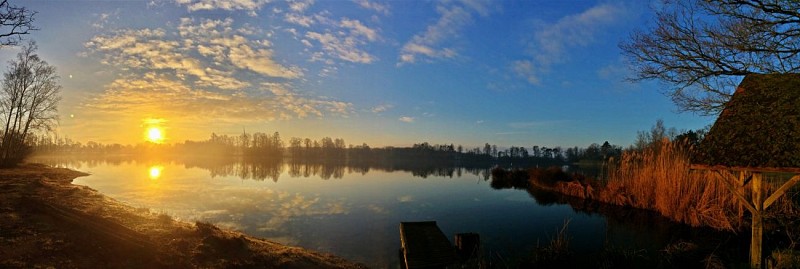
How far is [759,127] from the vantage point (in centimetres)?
899

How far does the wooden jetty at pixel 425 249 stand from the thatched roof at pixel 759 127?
750 cm

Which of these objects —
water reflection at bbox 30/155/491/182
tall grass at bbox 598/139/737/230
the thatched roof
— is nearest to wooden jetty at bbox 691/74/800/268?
the thatched roof

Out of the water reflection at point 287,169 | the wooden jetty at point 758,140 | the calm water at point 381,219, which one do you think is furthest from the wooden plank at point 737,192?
the water reflection at point 287,169

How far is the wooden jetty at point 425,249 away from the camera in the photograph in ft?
32.0

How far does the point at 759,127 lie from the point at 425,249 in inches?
361

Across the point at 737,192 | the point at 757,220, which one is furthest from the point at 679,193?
the point at 757,220

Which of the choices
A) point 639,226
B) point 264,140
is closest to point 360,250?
point 639,226

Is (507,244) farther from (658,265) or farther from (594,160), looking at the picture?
(594,160)

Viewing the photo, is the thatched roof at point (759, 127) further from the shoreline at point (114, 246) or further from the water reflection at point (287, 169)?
the water reflection at point (287, 169)

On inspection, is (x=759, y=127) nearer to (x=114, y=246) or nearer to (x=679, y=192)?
(x=679, y=192)

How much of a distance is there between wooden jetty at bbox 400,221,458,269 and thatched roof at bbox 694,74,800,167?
7500 millimetres

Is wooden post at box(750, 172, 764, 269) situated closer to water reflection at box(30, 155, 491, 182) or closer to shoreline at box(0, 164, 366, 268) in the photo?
shoreline at box(0, 164, 366, 268)

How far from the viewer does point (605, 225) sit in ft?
56.1

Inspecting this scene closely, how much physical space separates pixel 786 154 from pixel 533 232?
9074 mm
